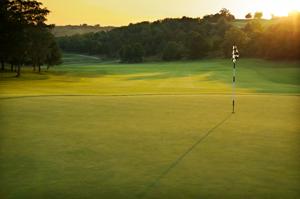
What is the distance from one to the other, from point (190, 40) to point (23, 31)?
157ft

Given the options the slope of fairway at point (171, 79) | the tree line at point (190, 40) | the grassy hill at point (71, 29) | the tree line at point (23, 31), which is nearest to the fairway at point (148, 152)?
the slope of fairway at point (171, 79)

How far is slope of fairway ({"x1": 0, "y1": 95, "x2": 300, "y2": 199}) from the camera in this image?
9797mm

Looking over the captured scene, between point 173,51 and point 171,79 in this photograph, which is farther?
point 173,51

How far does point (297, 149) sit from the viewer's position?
13.9m

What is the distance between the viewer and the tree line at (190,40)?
266 ft

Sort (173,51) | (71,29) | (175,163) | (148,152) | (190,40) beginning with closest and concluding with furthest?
1. (175,163)
2. (148,152)
3. (190,40)
4. (173,51)
5. (71,29)

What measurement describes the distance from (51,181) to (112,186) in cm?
151

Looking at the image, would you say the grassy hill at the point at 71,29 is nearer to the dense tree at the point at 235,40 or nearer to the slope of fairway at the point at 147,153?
the dense tree at the point at 235,40

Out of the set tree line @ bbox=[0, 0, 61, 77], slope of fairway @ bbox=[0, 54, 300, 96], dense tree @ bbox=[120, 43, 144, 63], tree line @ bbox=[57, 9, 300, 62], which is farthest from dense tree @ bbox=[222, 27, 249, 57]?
tree line @ bbox=[0, 0, 61, 77]

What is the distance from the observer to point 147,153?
12.9 metres

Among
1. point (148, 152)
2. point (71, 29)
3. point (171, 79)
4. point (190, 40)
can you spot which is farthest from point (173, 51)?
point (148, 152)

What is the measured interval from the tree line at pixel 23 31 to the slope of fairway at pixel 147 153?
44.1 metres

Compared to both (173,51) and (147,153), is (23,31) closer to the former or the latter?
(173,51)

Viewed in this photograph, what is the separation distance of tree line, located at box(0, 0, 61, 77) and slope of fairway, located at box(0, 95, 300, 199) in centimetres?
4409
